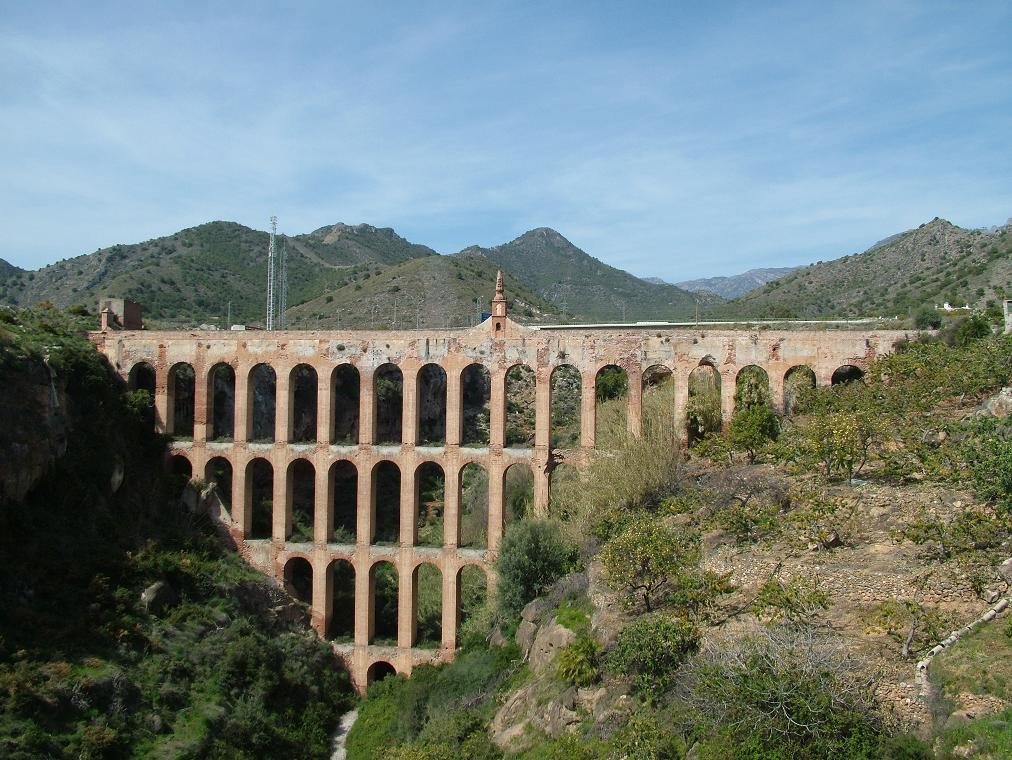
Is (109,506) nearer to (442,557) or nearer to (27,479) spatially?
(27,479)

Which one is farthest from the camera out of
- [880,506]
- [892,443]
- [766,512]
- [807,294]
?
[807,294]

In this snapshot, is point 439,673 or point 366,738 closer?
point 366,738

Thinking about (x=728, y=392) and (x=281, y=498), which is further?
(x=281, y=498)

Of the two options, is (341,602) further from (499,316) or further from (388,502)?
(499,316)

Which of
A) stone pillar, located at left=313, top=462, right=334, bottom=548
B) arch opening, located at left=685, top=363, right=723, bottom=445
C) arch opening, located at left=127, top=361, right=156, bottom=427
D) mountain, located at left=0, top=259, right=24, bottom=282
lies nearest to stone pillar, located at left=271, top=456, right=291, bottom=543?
stone pillar, located at left=313, top=462, right=334, bottom=548

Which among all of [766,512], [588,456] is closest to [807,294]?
[588,456]

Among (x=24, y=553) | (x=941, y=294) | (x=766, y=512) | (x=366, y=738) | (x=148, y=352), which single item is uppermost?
(x=941, y=294)

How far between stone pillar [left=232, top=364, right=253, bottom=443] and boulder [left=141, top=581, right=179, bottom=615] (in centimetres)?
673

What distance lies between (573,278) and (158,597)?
260ft

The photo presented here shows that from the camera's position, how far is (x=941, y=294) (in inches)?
1815

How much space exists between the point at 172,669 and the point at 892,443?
65.2ft

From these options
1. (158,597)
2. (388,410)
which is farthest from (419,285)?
(158,597)

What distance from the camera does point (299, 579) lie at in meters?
33.2

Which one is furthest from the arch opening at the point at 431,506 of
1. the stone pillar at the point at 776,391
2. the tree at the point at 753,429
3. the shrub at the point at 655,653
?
the shrub at the point at 655,653
